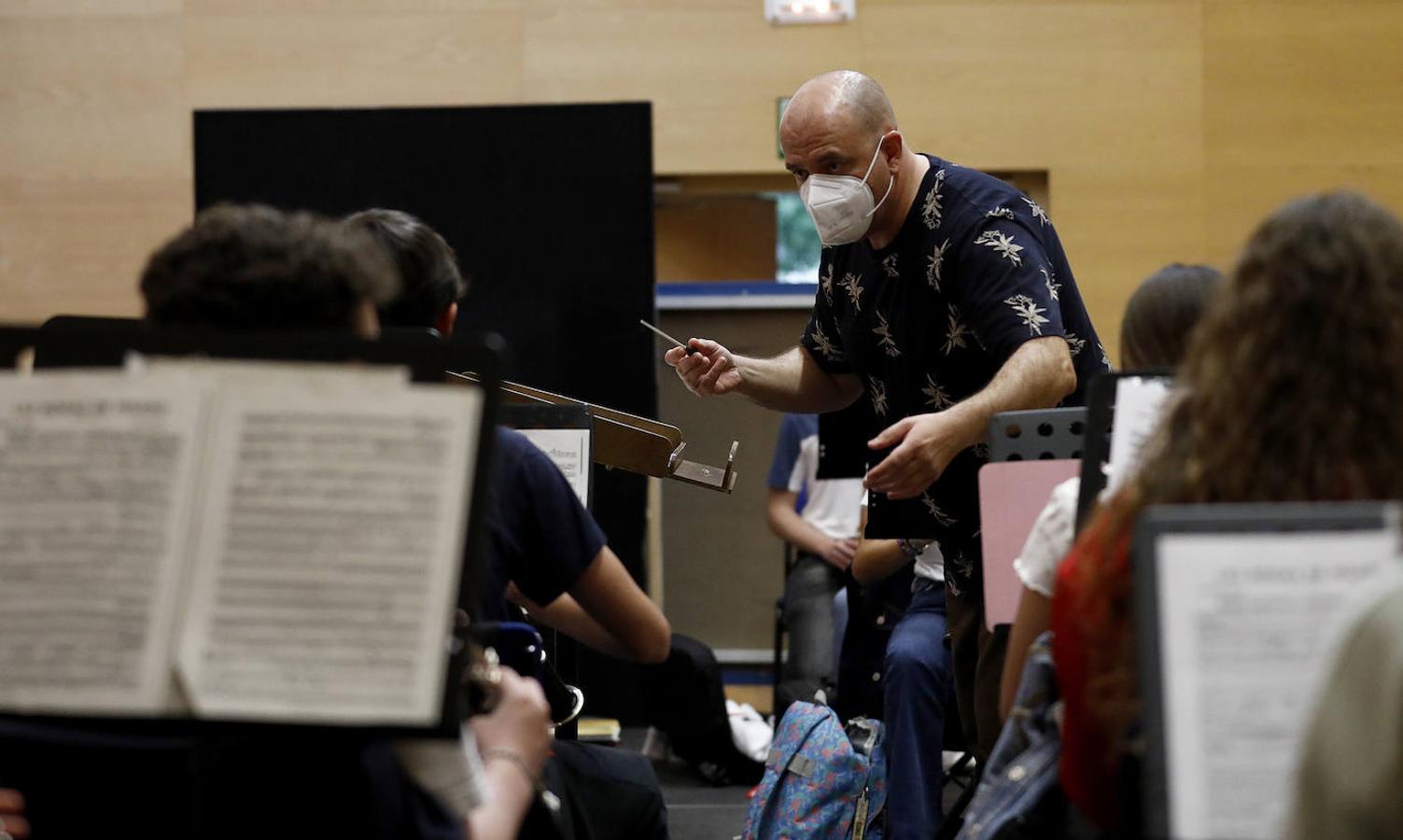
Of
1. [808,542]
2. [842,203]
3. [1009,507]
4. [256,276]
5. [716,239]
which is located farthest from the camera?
[716,239]

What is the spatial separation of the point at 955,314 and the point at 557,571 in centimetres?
133

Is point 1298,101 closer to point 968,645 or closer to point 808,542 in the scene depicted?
point 808,542

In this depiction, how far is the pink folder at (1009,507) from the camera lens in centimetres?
197

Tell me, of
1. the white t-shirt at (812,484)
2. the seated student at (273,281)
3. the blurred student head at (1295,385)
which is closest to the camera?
the blurred student head at (1295,385)

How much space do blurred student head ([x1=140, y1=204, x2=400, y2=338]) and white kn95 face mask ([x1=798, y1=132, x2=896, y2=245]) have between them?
1.72 metres

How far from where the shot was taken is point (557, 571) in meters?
1.74

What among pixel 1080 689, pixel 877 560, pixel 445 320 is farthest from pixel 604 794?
pixel 877 560

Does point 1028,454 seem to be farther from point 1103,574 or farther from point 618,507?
point 618,507

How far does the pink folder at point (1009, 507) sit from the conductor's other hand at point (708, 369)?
3.60 ft

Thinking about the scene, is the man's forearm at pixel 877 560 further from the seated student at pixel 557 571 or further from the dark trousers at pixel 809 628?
the seated student at pixel 557 571

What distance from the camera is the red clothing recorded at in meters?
1.28

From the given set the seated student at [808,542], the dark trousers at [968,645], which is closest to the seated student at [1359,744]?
→ the dark trousers at [968,645]

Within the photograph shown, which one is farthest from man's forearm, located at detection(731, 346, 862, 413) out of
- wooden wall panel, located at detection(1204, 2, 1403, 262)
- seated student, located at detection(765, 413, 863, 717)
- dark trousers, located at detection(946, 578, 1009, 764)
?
wooden wall panel, located at detection(1204, 2, 1403, 262)

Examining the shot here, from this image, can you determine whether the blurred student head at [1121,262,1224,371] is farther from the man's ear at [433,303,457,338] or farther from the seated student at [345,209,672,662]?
the man's ear at [433,303,457,338]
